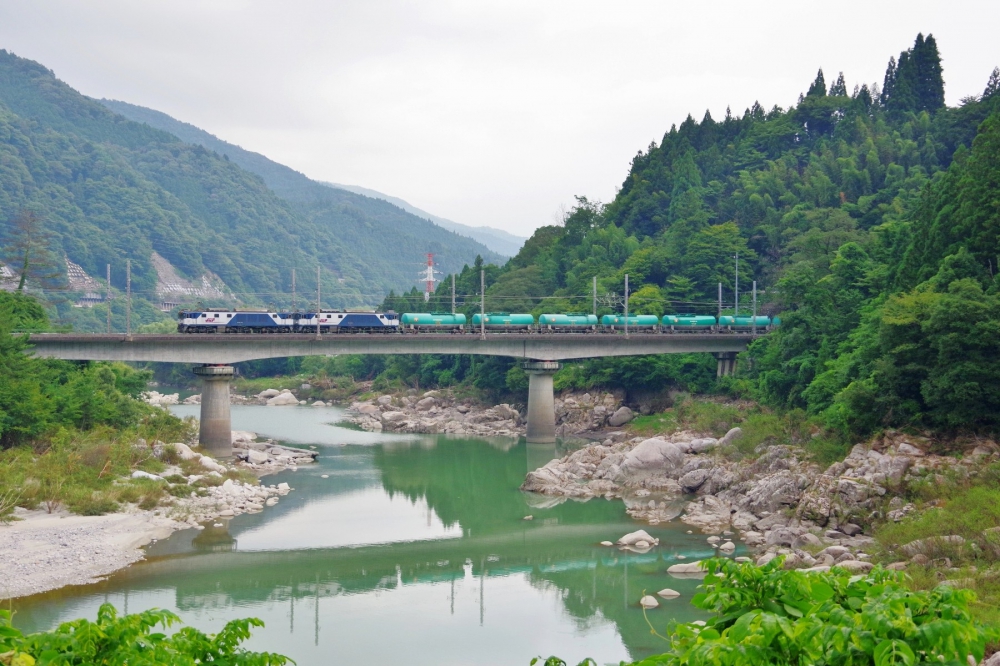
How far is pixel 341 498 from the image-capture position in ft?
126

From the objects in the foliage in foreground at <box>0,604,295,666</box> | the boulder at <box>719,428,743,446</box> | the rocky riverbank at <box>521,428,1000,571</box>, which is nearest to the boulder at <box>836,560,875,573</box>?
the rocky riverbank at <box>521,428,1000,571</box>

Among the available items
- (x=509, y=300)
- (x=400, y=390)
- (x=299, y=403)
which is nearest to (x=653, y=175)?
(x=509, y=300)

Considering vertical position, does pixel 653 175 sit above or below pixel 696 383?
above

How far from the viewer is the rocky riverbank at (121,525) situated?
2498 centimetres

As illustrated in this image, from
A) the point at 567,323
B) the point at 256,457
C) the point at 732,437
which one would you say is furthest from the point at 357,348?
the point at 732,437

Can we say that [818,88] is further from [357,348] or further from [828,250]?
[357,348]

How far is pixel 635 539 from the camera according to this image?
3017cm

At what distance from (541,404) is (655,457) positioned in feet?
52.1

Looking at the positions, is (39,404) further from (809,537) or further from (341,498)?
(809,537)

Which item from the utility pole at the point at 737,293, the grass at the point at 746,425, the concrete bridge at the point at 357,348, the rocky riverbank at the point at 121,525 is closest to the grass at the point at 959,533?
the grass at the point at 746,425

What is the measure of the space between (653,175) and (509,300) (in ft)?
74.6

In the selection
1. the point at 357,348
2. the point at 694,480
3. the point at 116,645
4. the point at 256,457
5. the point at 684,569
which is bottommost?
the point at 256,457

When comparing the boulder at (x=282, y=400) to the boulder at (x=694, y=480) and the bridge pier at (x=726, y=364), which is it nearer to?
the bridge pier at (x=726, y=364)

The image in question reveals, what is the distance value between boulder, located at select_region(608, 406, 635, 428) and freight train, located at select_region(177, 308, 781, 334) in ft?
16.2
